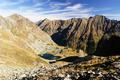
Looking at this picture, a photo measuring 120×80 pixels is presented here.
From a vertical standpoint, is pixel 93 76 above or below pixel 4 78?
above

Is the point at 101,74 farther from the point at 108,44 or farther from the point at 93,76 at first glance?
the point at 108,44

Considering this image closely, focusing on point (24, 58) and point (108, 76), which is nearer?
point (108, 76)

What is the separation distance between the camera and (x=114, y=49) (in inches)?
4444

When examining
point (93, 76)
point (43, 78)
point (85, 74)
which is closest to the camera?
point (93, 76)

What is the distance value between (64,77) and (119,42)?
7356 centimetres

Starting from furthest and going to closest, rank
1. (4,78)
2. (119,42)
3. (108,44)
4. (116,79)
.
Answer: (108,44), (119,42), (4,78), (116,79)

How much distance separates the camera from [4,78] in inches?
2312

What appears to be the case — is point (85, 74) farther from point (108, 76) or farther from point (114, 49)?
point (114, 49)

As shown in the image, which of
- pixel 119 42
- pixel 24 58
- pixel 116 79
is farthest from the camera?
pixel 24 58

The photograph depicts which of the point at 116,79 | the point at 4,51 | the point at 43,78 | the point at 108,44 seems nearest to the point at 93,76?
the point at 116,79

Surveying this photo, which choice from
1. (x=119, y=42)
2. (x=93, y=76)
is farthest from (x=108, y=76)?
(x=119, y=42)

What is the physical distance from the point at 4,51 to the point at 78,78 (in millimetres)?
93773

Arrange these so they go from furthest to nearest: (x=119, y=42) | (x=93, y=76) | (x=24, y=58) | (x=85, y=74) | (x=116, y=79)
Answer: (x=24, y=58)
(x=119, y=42)
(x=85, y=74)
(x=93, y=76)
(x=116, y=79)

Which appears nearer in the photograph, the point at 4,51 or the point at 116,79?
the point at 116,79
